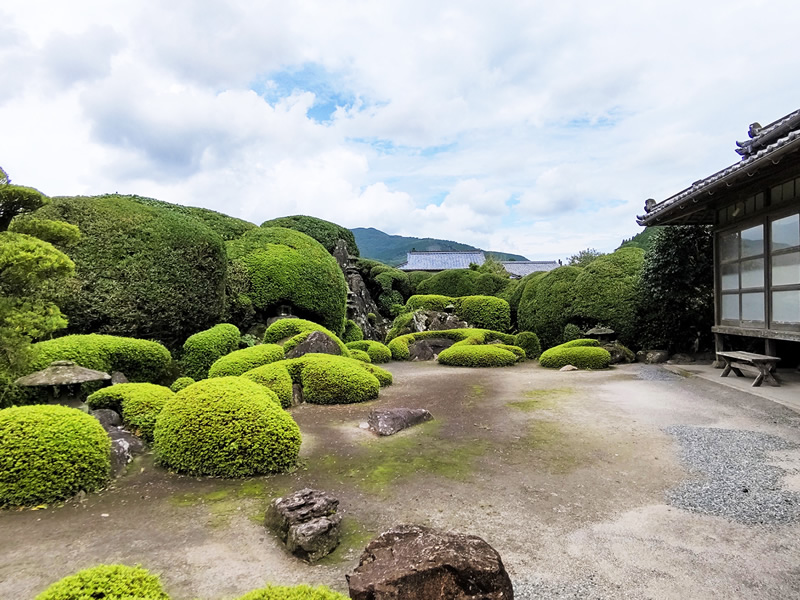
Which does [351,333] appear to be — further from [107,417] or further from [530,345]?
[107,417]

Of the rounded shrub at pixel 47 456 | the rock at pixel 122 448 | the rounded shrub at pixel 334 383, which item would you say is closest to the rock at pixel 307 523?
the rounded shrub at pixel 47 456

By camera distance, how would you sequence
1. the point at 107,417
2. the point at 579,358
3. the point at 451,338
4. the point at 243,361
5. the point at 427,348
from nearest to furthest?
the point at 107,417 < the point at 243,361 < the point at 579,358 < the point at 427,348 < the point at 451,338

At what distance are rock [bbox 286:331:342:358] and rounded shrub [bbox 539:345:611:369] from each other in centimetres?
561

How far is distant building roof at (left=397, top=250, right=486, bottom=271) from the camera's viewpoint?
119 feet

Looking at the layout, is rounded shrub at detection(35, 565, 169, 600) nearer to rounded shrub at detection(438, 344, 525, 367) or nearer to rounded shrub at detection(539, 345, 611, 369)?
rounded shrub at detection(539, 345, 611, 369)

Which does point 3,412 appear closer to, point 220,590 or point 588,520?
point 220,590

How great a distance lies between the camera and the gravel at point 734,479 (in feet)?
11.7

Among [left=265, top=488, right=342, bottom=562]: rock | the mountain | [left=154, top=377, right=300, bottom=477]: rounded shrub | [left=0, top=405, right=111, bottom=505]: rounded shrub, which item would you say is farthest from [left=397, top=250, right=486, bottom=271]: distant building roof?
the mountain

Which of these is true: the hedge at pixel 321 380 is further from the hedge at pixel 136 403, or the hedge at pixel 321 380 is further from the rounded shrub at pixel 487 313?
the rounded shrub at pixel 487 313

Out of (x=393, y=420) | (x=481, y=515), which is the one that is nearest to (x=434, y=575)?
(x=481, y=515)

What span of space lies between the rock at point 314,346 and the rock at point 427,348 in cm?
531

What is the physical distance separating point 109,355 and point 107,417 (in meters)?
1.69

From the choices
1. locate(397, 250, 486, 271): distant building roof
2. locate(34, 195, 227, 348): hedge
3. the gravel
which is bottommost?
the gravel

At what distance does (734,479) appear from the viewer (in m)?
4.18
